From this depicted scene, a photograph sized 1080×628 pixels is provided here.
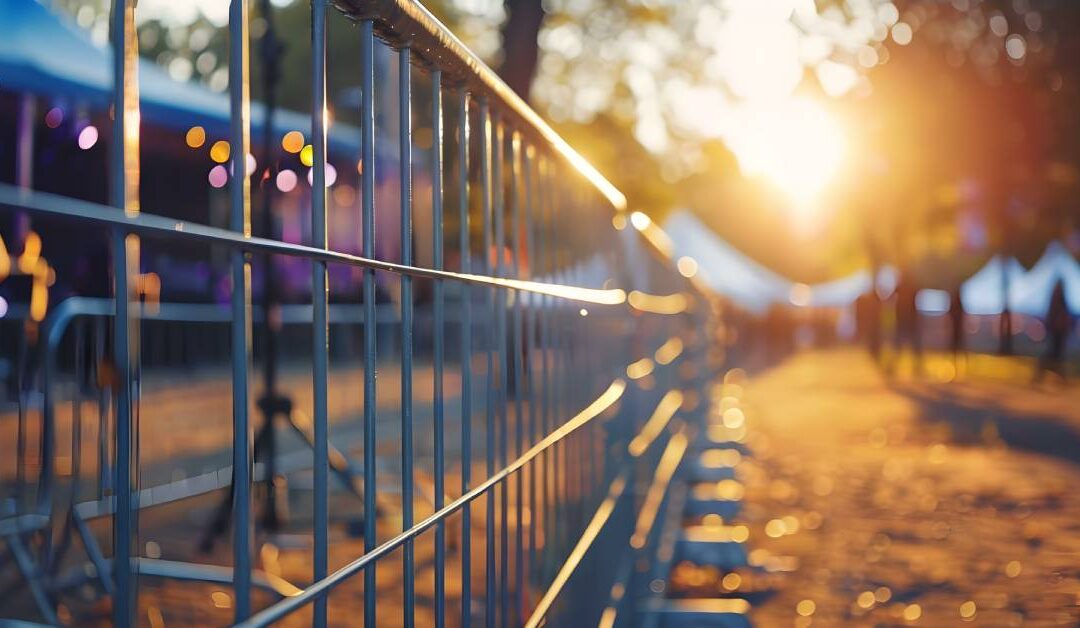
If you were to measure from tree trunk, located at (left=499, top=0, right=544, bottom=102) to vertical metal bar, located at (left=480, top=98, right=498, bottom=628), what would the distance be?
12.8 metres

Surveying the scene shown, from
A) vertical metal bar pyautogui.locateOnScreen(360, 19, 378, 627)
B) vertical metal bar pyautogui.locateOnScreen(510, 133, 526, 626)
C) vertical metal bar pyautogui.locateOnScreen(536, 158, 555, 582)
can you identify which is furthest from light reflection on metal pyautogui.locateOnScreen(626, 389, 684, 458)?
vertical metal bar pyautogui.locateOnScreen(360, 19, 378, 627)

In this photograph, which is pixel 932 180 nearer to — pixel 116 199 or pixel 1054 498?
pixel 1054 498

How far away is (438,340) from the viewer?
200 cm

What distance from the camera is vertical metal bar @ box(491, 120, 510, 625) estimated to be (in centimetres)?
245

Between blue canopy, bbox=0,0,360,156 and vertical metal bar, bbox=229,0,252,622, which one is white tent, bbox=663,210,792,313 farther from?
vertical metal bar, bbox=229,0,252,622

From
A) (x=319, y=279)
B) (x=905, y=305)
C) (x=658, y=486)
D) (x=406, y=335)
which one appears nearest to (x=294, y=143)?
(x=658, y=486)

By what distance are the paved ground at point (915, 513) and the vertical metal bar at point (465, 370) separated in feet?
11.4

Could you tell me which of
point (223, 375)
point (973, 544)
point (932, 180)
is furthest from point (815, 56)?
point (973, 544)

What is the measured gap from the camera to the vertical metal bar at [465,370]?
2.15 metres

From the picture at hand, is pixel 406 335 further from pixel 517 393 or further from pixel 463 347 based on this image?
pixel 517 393

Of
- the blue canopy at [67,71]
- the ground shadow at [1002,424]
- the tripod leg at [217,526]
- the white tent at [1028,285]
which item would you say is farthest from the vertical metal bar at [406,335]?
the white tent at [1028,285]

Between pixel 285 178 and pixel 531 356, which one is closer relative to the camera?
pixel 531 356

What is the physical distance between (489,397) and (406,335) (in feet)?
1.87

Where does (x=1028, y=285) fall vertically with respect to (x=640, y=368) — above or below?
above
